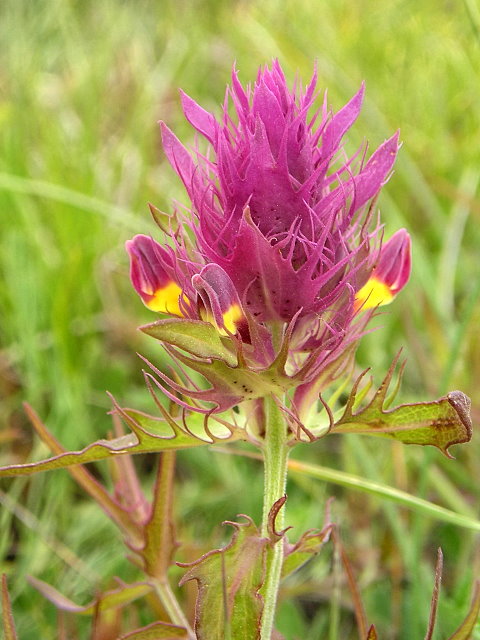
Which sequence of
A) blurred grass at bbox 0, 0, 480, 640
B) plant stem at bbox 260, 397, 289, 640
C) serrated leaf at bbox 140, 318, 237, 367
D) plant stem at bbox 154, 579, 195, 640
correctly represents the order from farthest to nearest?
blurred grass at bbox 0, 0, 480, 640 → plant stem at bbox 154, 579, 195, 640 → plant stem at bbox 260, 397, 289, 640 → serrated leaf at bbox 140, 318, 237, 367

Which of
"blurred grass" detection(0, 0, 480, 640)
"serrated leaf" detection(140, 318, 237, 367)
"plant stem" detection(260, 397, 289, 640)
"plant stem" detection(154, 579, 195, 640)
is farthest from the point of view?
"blurred grass" detection(0, 0, 480, 640)

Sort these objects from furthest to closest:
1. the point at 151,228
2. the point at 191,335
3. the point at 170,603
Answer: the point at 151,228
the point at 170,603
the point at 191,335

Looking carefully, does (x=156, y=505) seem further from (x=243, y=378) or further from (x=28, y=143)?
(x=28, y=143)

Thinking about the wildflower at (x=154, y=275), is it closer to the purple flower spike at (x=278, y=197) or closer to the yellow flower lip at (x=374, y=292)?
the purple flower spike at (x=278, y=197)

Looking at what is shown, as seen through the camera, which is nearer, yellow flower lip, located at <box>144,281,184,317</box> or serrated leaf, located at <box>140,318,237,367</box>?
serrated leaf, located at <box>140,318,237,367</box>

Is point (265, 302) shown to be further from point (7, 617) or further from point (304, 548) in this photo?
point (7, 617)

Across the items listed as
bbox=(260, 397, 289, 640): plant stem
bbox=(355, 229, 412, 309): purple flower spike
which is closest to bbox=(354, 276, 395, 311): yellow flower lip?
bbox=(355, 229, 412, 309): purple flower spike

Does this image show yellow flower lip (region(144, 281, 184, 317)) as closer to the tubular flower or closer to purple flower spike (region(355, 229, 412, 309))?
the tubular flower

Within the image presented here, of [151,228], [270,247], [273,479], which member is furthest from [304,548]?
[151,228]
